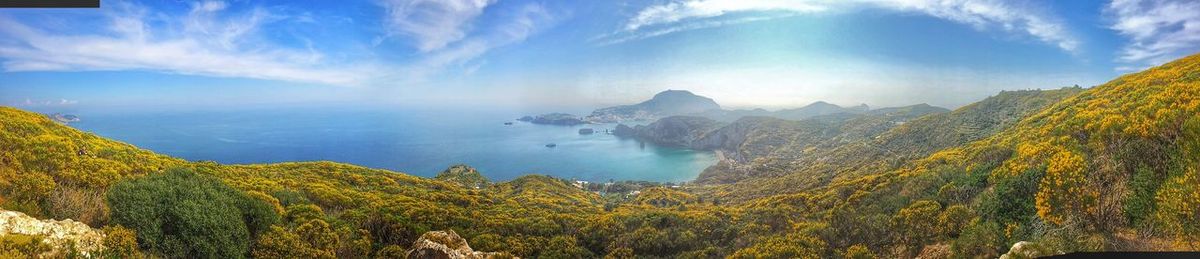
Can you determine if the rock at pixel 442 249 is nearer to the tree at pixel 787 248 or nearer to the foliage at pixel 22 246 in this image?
the foliage at pixel 22 246

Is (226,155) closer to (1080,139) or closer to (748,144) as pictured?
(1080,139)

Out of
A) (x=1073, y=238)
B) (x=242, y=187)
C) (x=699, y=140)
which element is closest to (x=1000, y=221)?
(x=1073, y=238)

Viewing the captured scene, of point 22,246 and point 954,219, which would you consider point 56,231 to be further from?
point 954,219

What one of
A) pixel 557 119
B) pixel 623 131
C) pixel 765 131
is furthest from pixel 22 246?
pixel 623 131

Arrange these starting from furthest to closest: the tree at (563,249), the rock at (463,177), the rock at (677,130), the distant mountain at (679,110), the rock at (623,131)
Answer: the rock at (677,130) < the rock at (623,131) < the distant mountain at (679,110) < the rock at (463,177) < the tree at (563,249)

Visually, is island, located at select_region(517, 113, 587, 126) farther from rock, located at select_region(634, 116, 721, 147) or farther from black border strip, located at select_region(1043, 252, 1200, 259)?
black border strip, located at select_region(1043, 252, 1200, 259)

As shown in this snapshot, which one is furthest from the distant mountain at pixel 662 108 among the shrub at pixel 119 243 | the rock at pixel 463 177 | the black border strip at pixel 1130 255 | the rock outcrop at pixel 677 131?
the shrub at pixel 119 243

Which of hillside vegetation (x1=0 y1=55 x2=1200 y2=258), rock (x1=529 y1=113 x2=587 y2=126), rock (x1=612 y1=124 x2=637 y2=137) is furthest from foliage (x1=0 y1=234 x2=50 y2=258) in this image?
rock (x1=612 y1=124 x2=637 y2=137)
